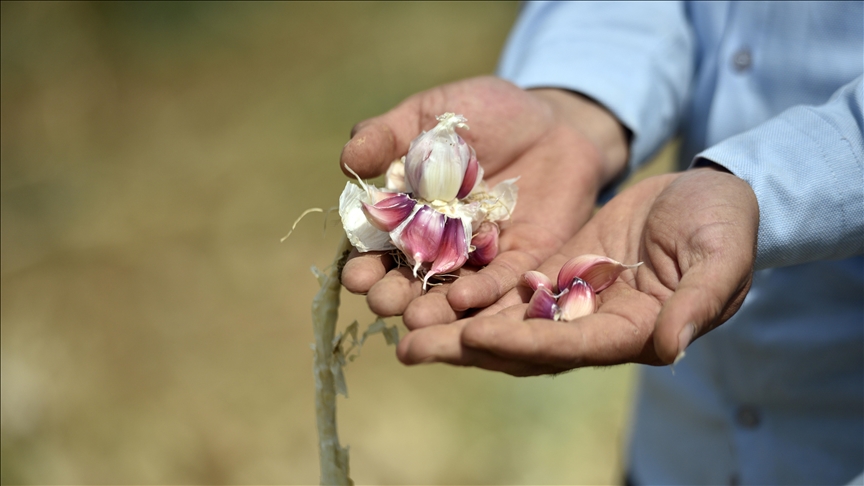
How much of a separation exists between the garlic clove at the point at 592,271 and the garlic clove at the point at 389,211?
266 millimetres

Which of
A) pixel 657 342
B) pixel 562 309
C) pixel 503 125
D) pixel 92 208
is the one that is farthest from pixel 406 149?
pixel 92 208

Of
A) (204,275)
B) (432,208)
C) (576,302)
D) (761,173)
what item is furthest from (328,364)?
(204,275)

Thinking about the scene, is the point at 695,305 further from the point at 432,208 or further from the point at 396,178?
A: the point at 396,178

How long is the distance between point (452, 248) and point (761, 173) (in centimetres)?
49

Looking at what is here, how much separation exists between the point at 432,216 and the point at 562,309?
251mm

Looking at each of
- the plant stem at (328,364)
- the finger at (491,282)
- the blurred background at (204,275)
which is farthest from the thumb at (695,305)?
the blurred background at (204,275)

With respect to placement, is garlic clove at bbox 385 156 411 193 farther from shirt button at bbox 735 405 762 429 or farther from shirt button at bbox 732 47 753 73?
shirt button at bbox 735 405 762 429

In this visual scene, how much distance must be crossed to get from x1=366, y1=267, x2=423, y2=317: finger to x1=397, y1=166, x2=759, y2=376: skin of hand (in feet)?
0.23

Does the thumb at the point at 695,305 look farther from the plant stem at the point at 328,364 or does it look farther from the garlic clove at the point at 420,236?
the plant stem at the point at 328,364

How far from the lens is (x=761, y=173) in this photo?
986mm

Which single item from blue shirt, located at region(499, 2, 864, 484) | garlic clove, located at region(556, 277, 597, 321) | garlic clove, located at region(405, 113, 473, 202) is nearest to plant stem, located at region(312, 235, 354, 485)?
garlic clove, located at region(405, 113, 473, 202)

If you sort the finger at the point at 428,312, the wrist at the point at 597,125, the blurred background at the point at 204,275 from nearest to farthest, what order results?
the finger at the point at 428,312 → the wrist at the point at 597,125 → the blurred background at the point at 204,275

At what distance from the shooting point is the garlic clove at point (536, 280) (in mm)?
988

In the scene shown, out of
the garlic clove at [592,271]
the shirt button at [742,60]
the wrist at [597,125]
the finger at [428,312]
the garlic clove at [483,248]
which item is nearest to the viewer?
the finger at [428,312]
